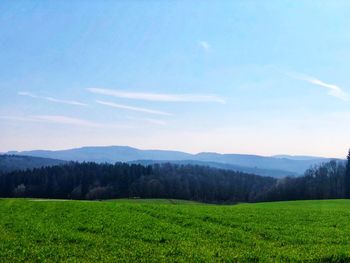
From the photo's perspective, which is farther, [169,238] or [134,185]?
[134,185]

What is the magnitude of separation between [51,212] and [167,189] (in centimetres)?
14268

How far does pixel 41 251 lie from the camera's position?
1784cm

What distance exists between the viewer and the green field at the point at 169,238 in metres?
17.4

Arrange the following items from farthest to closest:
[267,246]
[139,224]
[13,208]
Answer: [13,208] → [139,224] → [267,246]

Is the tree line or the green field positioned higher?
the green field

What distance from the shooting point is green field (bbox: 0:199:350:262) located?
17391 millimetres

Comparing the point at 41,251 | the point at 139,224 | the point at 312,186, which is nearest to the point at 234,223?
the point at 139,224

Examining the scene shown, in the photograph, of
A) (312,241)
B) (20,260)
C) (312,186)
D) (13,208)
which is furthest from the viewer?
(312,186)

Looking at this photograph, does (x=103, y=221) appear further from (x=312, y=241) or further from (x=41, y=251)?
(x=312, y=241)

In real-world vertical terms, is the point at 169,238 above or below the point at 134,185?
above

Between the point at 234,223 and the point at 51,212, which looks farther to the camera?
the point at 51,212

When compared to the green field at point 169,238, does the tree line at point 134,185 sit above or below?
below

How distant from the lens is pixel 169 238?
21375mm

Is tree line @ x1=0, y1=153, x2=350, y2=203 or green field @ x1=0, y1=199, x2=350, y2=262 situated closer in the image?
green field @ x1=0, y1=199, x2=350, y2=262
